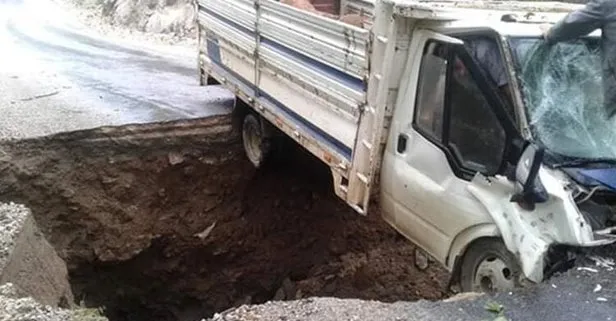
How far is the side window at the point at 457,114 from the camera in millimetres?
4715

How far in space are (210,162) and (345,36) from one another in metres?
3.66

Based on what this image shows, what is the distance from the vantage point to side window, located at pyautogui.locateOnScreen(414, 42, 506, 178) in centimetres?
471

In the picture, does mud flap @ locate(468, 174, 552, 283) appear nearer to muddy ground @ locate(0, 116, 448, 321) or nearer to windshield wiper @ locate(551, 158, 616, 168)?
windshield wiper @ locate(551, 158, 616, 168)

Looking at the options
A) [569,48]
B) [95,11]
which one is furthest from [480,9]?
[95,11]

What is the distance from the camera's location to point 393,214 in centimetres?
574

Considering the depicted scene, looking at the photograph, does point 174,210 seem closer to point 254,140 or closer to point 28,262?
point 254,140

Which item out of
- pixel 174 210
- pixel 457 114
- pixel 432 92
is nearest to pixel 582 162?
pixel 457 114

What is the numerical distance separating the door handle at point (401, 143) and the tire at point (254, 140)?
2835 millimetres

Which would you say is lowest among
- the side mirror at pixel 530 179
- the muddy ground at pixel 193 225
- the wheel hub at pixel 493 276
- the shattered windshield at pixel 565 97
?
the muddy ground at pixel 193 225

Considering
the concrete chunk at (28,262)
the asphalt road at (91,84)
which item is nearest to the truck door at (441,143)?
the concrete chunk at (28,262)

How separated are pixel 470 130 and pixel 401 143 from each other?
678mm

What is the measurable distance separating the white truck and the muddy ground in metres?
2.61

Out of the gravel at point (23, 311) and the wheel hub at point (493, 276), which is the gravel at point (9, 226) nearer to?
the gravel at point (23, 311)

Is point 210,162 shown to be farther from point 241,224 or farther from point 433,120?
point 433,120
